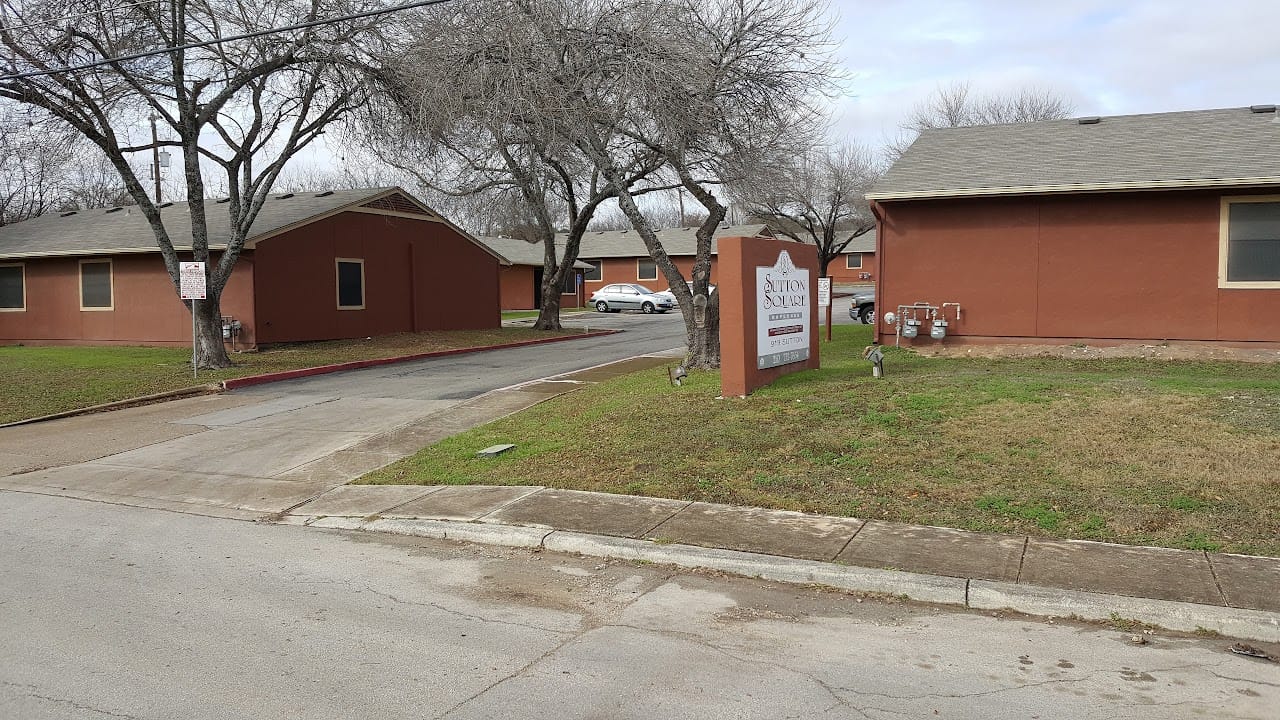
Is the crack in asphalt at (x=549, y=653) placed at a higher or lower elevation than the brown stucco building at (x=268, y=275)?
lower

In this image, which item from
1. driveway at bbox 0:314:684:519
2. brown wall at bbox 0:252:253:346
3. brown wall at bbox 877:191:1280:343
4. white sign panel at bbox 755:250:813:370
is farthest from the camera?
brown wall at bbox 0:252:253:346

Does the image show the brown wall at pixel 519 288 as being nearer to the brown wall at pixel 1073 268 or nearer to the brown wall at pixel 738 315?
the brown wall at pixel 1073 268

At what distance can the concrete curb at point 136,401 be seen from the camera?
1401 cm

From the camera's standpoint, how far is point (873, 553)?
6449 millimetres

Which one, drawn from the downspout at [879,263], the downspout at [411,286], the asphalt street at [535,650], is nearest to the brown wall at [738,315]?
the asphalt street at [535,650]

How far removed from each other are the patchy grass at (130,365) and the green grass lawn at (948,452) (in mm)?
8015

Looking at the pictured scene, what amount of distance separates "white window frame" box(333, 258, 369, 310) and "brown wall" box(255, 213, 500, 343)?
6 cm

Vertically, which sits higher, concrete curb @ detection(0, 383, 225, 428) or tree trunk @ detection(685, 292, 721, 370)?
tree trunk @ detection(685, 292, 721, 370)

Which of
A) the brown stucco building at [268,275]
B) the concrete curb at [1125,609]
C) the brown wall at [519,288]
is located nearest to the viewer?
the concrete curb at [1125,609]

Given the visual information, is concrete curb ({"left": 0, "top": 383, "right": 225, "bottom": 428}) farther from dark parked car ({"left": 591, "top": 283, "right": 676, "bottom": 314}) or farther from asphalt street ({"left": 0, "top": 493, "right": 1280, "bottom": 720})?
dark parked car ({"left": 591, "top": 283, "right": 676, "bottom": 314})

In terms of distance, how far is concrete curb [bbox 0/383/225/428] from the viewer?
14.0m

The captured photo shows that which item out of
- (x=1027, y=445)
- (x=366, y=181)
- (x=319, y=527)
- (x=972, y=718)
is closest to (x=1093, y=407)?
(x=1027, y=445)

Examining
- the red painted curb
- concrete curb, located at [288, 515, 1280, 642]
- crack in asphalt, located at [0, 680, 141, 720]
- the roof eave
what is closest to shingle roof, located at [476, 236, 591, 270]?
the red painted curb

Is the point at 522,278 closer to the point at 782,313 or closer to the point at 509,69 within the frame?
the point at 509,69
